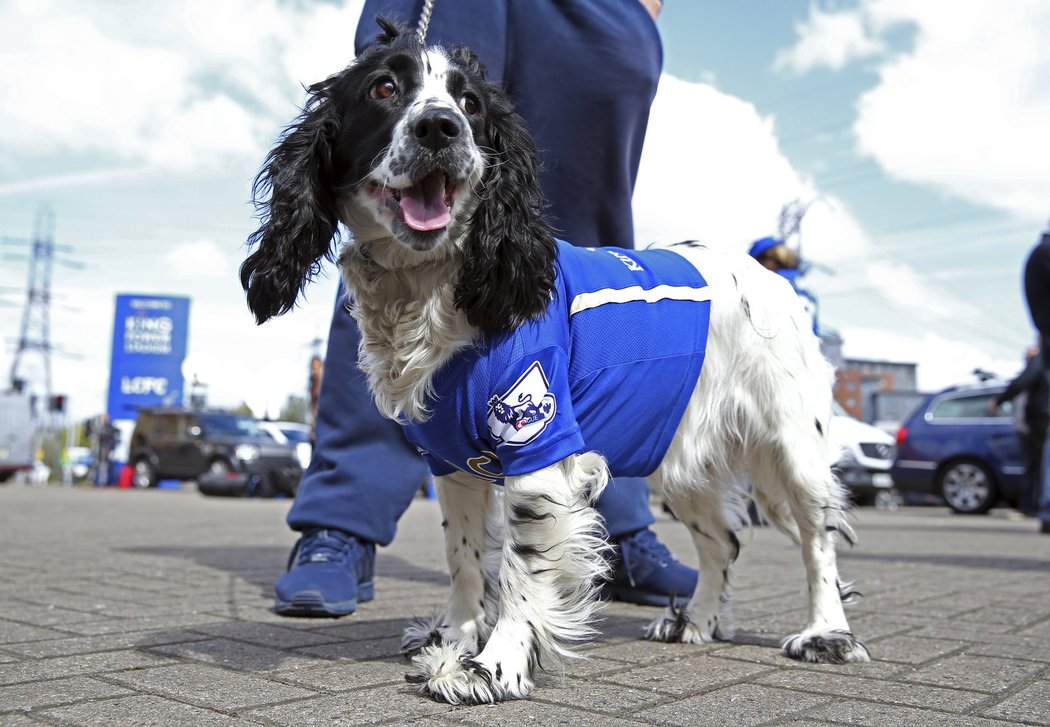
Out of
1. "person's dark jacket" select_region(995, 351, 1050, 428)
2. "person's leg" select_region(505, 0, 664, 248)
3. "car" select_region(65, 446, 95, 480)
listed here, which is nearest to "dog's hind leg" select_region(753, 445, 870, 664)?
"person's leg" select_region(505, 0, 664, 248)

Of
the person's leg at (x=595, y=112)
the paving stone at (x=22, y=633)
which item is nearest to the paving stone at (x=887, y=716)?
the person's leg at (x=595, y=112)

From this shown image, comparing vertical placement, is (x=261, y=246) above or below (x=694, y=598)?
above

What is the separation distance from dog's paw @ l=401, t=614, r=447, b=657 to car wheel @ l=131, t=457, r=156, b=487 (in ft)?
87.3

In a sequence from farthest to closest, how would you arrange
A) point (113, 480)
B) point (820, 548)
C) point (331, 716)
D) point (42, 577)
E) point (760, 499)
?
point (113, 480) → point (42, 577) → point (760, 499) → point (820, 548) → point (331, 716)

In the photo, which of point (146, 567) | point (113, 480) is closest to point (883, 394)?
point (113, 480)

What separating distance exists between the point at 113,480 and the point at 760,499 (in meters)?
35.0

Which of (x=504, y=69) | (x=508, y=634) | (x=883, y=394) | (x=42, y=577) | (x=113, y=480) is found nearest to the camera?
(x=508, y=634)

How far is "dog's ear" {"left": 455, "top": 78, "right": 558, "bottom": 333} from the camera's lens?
2.41m

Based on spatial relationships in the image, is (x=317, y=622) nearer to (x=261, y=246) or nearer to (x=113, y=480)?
(x=261, y=246)

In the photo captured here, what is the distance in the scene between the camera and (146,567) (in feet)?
16.4

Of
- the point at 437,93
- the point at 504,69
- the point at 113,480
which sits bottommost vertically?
the point at 113,480

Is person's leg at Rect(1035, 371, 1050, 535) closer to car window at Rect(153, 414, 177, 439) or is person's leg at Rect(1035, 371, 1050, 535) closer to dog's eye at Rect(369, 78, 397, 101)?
dog's eye at Rect(369, 78, 397, 101)

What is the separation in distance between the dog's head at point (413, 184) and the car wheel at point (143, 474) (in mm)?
26853

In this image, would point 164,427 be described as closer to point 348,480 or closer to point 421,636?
point 348,480
